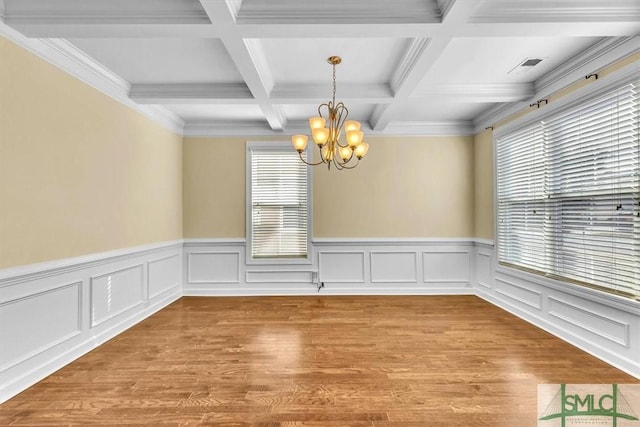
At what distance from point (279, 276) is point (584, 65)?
4.45m

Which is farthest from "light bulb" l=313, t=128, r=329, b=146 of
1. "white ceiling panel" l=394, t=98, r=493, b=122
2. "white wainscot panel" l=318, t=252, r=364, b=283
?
"white wainscot panel" l=318, t=252, r=364, b=283

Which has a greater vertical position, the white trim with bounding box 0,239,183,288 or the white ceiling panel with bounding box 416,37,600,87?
the white ceiling panel with bounding box 416,37,600,87

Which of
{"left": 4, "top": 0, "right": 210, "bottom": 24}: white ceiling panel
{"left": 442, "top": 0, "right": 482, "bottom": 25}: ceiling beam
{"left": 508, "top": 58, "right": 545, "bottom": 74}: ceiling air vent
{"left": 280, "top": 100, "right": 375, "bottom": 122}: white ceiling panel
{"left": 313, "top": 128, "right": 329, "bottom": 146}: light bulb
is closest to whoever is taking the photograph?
{"left": 442, "top": 0, "right": 482, "bottom": 25}: ceiling beam

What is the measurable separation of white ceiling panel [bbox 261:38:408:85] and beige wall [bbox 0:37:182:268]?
175cm

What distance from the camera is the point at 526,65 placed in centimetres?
332

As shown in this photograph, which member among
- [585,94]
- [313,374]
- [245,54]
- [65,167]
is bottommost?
[313,374]

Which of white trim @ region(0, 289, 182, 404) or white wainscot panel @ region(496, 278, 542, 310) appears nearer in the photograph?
white trim @ region(0, 289, 182, 404)

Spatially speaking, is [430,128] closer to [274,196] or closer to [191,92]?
[274,196]

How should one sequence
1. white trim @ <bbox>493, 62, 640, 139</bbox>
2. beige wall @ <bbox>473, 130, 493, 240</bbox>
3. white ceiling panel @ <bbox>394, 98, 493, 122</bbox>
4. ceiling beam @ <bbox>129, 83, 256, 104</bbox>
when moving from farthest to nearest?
beige wall @ <bbox>473, 130, 493, 240</bbox> < white ceiling panel @ <bbox>394, 98, 493, 122</bbox> < ceiling beam @ <bbox>129, 83, 256, 104</bbox> < white trim @ <bbox>493, 62, 640, 139</bbox>

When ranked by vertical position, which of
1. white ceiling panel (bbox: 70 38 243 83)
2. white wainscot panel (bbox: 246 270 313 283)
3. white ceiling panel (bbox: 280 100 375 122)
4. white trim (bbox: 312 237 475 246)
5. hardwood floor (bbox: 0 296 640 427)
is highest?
white ceiling panel (bbox: 70 38 243 83)

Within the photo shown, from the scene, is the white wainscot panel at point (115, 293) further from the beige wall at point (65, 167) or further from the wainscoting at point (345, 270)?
the wainscoting at point (345, 270)

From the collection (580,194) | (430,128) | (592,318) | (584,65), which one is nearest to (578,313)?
(592,318)

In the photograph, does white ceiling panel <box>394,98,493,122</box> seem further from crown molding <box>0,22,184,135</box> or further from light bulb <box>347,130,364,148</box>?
crown molding <box>0,22,184,135</box>

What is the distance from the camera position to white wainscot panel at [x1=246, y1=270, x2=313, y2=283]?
531cm
